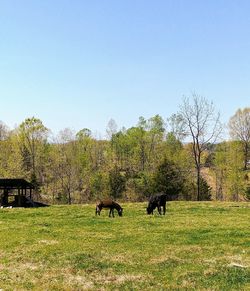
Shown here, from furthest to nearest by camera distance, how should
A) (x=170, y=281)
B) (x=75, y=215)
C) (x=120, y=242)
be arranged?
1. (x=75, y=215)
2. (x=120, y=242)
3. (x=170, y=281)

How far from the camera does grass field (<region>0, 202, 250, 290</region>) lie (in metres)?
12.3

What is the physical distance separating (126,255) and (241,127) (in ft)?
244

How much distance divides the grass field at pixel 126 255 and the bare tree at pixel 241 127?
61523 millimetres

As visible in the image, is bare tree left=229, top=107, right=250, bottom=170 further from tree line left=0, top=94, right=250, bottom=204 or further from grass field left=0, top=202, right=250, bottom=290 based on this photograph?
grass field left=0, top=202, right=250, bottom=290

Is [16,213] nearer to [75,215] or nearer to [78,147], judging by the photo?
[75,215]

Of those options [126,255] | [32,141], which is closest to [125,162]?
[32,141]

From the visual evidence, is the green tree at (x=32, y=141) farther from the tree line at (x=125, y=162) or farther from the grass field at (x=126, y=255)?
the grass field at (x=126, y=255)

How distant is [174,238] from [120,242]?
9.51ft

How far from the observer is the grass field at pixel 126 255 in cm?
1226

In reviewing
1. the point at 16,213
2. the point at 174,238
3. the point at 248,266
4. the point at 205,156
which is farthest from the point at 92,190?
the point at 248,266

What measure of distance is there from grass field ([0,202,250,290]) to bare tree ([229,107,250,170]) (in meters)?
61.5

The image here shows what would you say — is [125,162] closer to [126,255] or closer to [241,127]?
[241,127]

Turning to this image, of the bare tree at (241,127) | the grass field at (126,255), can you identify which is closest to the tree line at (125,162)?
the bare tree at (241,127)

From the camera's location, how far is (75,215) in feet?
97.6
